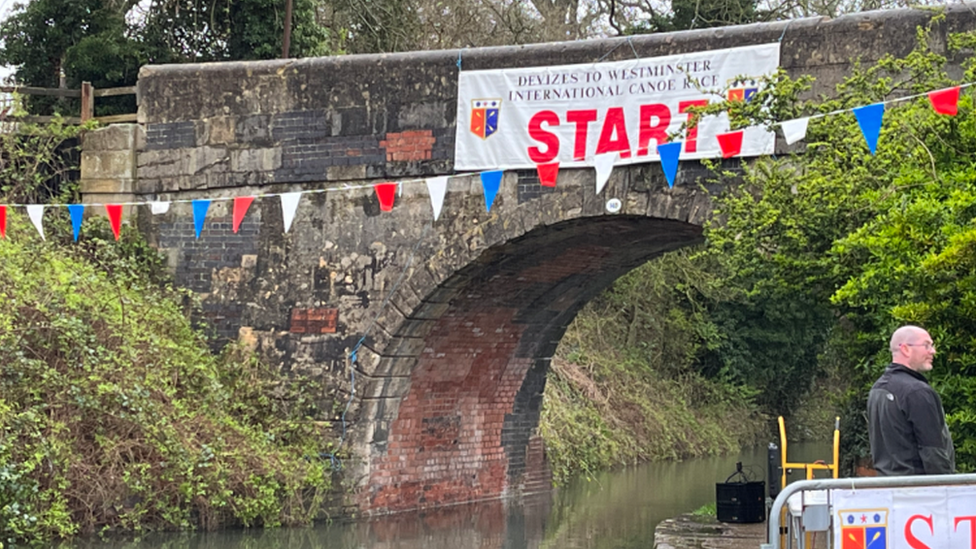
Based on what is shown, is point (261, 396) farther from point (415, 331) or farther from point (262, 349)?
point (415, 331)

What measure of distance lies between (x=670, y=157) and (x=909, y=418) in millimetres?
5264

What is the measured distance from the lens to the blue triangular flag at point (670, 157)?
34.1ft

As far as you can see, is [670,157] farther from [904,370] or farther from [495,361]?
[904,370]

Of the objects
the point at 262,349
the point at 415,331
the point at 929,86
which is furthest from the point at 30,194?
the point at 929,86

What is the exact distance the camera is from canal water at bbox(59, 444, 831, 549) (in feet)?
36.3

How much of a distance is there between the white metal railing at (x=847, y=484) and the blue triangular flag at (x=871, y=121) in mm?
4048

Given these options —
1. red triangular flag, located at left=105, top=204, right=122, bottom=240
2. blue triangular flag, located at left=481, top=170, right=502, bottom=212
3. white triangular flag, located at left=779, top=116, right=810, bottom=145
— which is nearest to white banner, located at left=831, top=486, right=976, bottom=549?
white triangular flag, located at left=779, top=116, right=810, bottom=145

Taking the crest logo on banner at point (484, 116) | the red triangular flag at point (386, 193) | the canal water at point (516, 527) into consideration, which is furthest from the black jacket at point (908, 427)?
the red triangular flag at point (386, 193)

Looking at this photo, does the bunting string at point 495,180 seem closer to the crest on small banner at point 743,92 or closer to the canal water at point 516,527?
the crest on small banner at point 743,92

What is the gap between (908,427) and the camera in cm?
555

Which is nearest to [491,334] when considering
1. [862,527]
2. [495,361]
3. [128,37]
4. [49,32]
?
[495,361]

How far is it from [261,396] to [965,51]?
693cm

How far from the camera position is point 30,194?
13.5m

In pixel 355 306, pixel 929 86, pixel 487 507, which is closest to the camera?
pixel 929 86
